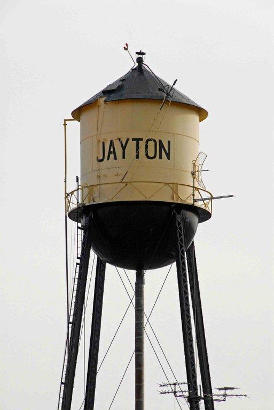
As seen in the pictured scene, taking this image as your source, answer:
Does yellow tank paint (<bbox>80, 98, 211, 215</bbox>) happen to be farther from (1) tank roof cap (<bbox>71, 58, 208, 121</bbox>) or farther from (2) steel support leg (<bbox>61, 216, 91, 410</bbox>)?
(2) steel support leg (<bbox>61, 216, 91, 410</bbox>)

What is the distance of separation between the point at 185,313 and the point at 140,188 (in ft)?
12.2

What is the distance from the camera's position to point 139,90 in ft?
139

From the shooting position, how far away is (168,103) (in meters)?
42.1

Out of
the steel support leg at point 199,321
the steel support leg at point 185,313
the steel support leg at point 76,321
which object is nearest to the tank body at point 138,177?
the steel support leg at point 185,313

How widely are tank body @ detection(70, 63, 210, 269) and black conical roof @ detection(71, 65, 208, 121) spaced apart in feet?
0.44

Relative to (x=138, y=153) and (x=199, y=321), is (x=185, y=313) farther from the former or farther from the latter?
(x=138, y=153)

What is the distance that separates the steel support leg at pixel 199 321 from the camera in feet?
140

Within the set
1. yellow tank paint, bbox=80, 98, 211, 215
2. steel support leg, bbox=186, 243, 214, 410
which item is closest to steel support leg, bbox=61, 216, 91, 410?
yellow tank paint, bbox=80, 98, 211, 215

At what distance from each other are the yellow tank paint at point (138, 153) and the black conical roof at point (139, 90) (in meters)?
0.18

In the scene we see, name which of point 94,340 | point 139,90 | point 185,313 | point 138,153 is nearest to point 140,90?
point 139,90

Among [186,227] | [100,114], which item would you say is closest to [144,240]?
[186,227]

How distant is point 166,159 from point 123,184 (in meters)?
1.46

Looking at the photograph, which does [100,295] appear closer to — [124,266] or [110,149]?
[124,266]

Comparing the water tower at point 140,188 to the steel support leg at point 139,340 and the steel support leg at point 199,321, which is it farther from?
the steel support leg at point 139,340
